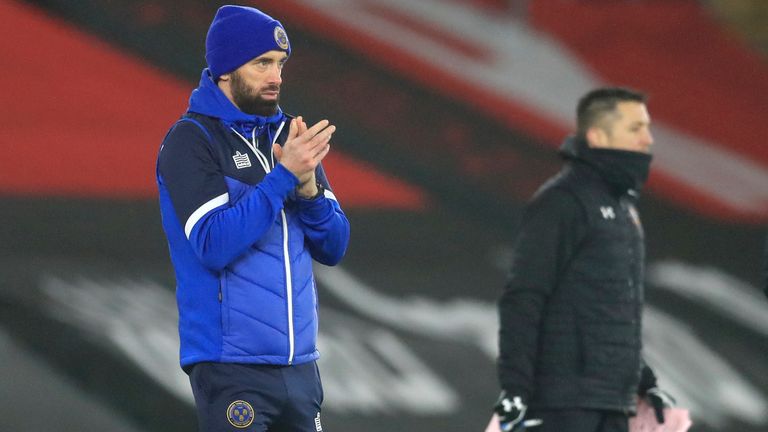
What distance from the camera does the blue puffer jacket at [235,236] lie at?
9.61 ft

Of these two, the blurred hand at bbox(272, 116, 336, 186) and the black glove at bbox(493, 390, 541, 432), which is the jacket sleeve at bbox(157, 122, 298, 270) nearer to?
the blurred hand at bbox(272, 116, 336, 186)

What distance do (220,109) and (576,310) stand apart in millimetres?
1206

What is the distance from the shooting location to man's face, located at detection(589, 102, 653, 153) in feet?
13.1

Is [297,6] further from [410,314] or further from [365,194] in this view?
[410,314]

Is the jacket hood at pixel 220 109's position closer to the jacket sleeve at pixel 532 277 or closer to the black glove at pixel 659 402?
the jacket sleeve at pixel 532 277

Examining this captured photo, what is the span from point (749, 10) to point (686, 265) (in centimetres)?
170

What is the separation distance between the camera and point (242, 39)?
3062mm

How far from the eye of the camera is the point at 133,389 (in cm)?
566

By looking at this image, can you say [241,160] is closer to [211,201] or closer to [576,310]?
[211,201]

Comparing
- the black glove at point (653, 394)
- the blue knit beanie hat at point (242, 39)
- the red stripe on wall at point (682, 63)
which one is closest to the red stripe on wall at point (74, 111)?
the red stripe on wall at point (682, 63)

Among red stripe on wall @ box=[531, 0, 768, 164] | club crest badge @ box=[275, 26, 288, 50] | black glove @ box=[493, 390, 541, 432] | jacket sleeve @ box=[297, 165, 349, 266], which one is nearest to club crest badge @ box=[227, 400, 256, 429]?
jacket sleeve @ box=[297, 165, 349, 266]

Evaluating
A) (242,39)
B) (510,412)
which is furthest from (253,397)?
(510,412)

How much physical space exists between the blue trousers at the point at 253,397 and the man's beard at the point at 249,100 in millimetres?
556

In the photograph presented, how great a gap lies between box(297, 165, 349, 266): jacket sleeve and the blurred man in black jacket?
0.73 meters
